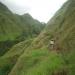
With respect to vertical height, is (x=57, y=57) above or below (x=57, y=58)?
above

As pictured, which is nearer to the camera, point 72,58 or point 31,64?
point 72,58

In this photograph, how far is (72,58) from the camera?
44.9 m

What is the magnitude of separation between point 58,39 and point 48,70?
15.7m

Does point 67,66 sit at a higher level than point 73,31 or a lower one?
lower

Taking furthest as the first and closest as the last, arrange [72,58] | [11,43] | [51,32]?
[11,43]
[51,32]
[72,58]

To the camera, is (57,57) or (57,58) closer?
(57,58)

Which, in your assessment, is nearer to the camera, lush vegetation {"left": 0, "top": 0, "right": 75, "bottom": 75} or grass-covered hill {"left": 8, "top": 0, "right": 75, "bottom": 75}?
grass-covered hill {"left": 8, "top": 0, "right": 75, "bottom": 75}

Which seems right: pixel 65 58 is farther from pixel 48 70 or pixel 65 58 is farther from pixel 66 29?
pixel 66 29

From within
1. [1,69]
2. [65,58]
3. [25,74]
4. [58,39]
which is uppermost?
[58,39]

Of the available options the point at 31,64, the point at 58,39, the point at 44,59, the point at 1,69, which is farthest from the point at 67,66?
the point at 1,69

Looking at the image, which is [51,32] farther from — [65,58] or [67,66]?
[67,66]

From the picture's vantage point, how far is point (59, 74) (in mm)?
40750

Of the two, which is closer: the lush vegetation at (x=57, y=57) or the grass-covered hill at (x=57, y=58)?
the grass-covered hill at (x=57, y=58)

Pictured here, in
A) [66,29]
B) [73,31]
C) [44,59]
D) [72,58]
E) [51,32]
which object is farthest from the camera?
[51,32]
